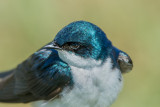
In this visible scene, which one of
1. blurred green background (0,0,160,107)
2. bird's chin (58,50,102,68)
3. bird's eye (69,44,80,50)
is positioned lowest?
blurred green background (0,0,160,107)

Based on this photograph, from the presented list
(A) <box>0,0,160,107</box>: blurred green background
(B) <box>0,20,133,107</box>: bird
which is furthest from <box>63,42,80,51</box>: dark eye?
(A) <box>0,0,160,107</box>: blurred green background

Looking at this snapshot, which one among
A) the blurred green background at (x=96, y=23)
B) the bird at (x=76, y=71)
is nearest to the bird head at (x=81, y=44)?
the bird at (x=76, y=71)

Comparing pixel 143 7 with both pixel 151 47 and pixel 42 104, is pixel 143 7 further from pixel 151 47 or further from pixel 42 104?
pixel 42 104

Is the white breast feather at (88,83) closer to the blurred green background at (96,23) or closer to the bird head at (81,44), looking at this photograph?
the bird head at (81,44)

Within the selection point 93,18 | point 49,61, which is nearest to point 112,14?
point 93,18

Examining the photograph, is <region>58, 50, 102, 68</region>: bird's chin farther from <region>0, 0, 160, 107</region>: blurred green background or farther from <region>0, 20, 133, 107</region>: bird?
<region>0, 0, 160, 107</region>: blurred green background

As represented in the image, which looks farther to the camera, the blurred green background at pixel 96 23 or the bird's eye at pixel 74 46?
the blurred green background at pixel 96 23

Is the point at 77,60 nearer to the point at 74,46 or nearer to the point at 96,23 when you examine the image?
the point at 74,46


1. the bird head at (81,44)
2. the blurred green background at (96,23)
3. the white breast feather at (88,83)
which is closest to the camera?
the bird head at (81,44)

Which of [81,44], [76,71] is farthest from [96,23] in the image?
[81,44]
